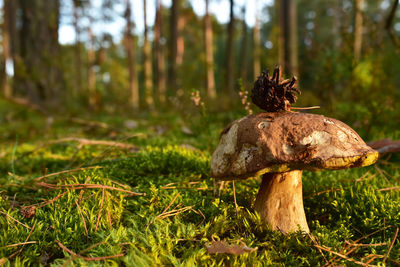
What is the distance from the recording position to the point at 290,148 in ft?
4.91

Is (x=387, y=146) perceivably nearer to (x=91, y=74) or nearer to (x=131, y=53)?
(x=131, y=53)

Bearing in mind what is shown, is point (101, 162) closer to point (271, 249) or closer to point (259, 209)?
point (259, 209)

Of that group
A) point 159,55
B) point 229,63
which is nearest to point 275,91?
point 229,63

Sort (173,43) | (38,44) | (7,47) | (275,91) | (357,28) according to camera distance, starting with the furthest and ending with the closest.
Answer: (173,43) → (7,47) → (38,44) → (357,28) → (275,91)

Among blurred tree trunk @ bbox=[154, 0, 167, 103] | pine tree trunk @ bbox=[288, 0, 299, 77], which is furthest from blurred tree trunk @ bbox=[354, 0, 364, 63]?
→ blurred tree trunk @ bbox=[154, 0, 167, 103]

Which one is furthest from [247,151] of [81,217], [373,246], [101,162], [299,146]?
[101,162]

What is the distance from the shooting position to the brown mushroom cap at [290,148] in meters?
1.47

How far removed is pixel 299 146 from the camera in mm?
1493

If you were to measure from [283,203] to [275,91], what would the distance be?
0.76 m

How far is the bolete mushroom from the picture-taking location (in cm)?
147

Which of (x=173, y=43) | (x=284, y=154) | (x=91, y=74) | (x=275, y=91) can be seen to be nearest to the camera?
(x=284, y=154)

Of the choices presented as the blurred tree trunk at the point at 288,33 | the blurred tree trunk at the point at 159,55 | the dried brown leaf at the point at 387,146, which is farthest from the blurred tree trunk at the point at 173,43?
the dried brown leaf at the point at 387,146

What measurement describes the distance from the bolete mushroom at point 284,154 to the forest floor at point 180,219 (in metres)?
0.17

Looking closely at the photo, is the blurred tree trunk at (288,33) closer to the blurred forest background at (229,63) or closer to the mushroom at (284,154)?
the blurred forest background at (229,63)
